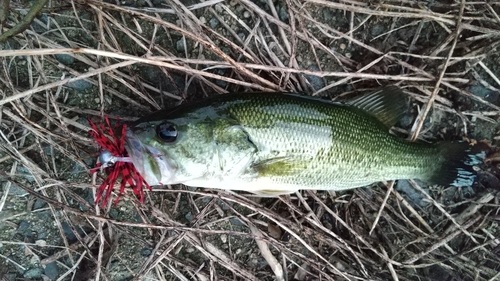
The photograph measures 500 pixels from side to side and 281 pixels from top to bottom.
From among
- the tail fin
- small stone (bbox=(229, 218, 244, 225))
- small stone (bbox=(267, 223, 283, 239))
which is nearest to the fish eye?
small stone (bbox=(229, 218, 244, 225))

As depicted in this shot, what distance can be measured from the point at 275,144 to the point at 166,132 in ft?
2.51

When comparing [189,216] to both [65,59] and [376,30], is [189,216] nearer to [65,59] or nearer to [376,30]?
[65,59]

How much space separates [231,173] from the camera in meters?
2.87

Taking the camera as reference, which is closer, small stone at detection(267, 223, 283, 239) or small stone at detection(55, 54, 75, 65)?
small stone at detection(55, 54, 75, 65)

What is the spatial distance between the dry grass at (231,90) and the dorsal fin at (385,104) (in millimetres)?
164

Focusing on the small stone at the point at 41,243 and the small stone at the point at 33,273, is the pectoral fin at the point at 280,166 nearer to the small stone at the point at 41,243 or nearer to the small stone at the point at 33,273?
the small stone at the point at 41,243

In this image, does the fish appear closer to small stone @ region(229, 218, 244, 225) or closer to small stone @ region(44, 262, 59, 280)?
small stone @ region(229, 218, 244, 225)

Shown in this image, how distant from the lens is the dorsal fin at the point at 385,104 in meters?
3.43

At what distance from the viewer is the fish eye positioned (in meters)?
2.72

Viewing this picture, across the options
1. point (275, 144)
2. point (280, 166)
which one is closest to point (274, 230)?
point (280, 166)

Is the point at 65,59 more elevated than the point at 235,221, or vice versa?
the point at 65,59

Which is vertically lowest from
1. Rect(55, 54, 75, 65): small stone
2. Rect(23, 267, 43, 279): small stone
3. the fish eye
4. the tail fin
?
Rect(23, 267, 43, 279): small stone

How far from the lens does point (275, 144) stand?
9.50 feet

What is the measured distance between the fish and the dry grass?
0.39m
